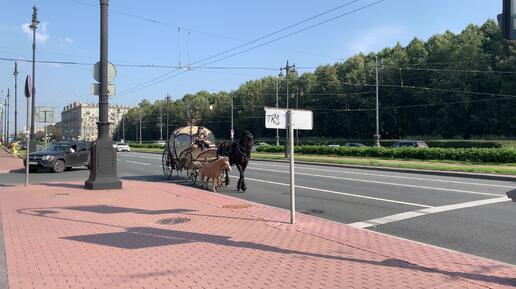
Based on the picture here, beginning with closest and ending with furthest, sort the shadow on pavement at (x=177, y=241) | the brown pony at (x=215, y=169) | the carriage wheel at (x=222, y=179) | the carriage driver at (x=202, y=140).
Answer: the shadow on pavement at (x=177, y=241)
the brown pony at (x=215, y=169)
the carriage wheel at (x=222, y=179)
the carriage driver at (x=202, y=140)

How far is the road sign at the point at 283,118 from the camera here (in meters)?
9.20

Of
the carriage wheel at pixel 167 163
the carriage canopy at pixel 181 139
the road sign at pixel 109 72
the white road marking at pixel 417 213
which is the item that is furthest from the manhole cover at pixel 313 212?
the carriage wheel at pixel 167 163

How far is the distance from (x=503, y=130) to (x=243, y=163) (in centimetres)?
5871

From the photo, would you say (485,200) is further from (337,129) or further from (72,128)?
(72,128)

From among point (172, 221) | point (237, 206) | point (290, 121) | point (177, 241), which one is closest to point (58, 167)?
point (237, 206)

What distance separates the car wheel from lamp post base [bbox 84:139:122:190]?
11.1m

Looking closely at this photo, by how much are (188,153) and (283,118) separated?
31.1ft

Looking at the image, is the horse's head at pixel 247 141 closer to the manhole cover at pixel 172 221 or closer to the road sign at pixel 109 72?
the road sign at pixel 109 72

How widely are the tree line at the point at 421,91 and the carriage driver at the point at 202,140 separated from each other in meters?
43.0

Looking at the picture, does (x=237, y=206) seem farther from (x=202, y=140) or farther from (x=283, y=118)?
(x=202, y=140)

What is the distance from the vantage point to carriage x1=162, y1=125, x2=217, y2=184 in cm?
1786

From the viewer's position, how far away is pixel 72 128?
161 metres

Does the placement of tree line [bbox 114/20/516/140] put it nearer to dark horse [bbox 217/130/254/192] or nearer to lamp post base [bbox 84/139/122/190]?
dark horse [bbox 217/130/254/192]

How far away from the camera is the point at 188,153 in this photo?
18312mm
